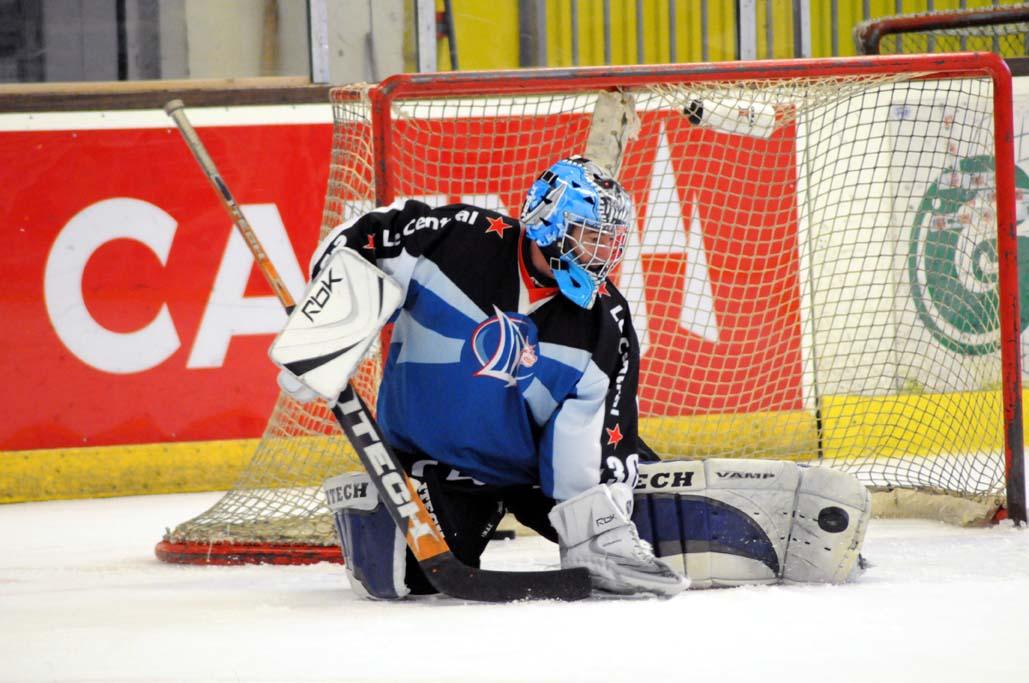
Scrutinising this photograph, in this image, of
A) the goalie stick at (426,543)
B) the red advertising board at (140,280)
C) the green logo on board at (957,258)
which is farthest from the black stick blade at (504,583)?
the green logo on board at (957,258)

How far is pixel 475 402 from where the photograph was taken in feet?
8.68

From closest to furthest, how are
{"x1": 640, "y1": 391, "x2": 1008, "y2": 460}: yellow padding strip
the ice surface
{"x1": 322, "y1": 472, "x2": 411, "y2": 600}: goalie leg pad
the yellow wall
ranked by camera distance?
the ice surface
{"x1": 322, "y1": 472, "x2": 411, "y2": 600}: goalie leg pad
{"x1": 640, "y1": 391, "x2": 1008, "y2": 460}: yellow padding strip
the yellow wall

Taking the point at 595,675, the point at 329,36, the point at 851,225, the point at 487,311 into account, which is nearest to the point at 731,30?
the point at 851,225

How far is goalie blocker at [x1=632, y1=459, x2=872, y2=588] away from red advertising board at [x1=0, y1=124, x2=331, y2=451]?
230 cm

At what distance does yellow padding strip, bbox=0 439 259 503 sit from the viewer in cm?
458

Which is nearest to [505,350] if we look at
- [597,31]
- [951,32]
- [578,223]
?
[578,223]

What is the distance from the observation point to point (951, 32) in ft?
19.3

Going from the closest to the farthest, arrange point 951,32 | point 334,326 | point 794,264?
point 334,326, point 794,264, point 951,32

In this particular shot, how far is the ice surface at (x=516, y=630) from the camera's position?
6.47ft

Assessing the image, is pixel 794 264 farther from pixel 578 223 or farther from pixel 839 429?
pixel 578 223

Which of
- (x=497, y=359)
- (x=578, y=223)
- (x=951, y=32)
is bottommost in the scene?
(x=497, y=359)

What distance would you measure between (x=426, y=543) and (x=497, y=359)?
381mm

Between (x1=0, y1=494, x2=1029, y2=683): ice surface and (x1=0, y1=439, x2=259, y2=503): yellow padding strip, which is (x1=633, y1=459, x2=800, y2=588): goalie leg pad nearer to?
(x1=0, y1=494, x2=1029, y2=683): ice surface

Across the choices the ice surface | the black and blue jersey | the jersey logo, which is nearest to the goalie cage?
the ice surface
